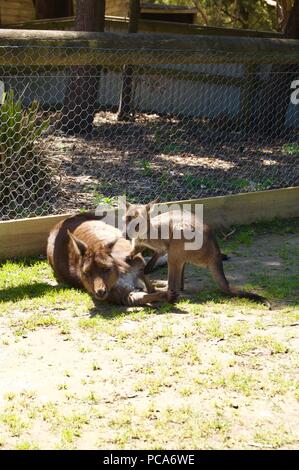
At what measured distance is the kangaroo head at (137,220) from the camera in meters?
6.16

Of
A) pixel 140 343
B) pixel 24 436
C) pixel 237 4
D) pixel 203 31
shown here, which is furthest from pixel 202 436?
pixel 237 4

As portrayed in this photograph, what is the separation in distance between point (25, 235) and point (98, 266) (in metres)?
1.16

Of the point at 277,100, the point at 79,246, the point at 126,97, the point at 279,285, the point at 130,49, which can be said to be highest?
the point at 130,49

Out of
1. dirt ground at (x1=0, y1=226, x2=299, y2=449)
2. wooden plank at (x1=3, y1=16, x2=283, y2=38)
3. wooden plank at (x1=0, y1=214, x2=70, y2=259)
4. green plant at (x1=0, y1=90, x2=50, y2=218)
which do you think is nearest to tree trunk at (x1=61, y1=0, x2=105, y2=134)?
green plant at (x1=0, y1=90, x2=50, y2=218)

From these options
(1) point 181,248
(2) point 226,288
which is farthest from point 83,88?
(2) point 226,288

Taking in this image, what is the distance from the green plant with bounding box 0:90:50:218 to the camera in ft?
24.6

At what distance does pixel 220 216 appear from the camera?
25.6ft

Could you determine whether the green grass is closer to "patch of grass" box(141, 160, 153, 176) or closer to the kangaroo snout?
"patch of grass" box(141, 160, 153, 176)

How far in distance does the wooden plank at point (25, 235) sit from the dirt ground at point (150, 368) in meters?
0.26

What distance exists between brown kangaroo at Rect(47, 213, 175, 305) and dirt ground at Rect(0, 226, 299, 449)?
13 cm

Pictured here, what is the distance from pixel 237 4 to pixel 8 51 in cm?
1787

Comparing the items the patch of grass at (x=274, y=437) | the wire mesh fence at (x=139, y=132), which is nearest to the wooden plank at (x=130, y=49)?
the wire mesh fence at (x=139, y=132)

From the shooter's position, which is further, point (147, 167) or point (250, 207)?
point (147, 167)

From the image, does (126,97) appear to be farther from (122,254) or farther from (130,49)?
(122,254)
